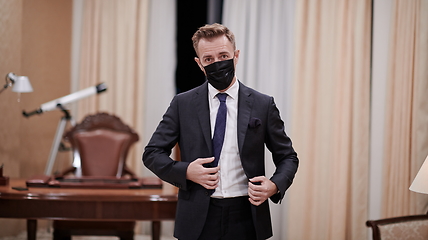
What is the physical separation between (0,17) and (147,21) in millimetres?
1405

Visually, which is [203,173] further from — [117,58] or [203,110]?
[117,58]

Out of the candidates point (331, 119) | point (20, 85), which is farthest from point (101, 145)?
point (331, 119)

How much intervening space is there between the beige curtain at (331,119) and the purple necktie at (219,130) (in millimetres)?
2207

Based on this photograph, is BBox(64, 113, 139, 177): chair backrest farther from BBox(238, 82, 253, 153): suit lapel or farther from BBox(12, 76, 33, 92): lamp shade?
BBox(238, 82, 253, 153): suit lapel

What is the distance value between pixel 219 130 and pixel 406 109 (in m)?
2.23

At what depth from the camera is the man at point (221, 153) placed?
1556 millimetres

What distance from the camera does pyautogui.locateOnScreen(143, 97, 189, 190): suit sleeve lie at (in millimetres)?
1541

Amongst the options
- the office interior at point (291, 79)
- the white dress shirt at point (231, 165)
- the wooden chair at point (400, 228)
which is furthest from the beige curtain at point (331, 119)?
the white dress shirt at point (231, 165)

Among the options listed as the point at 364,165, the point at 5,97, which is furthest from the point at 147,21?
the point at 364,165

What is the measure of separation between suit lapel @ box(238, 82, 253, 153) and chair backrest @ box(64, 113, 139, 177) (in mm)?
2205

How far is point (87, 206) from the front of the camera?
267 cm

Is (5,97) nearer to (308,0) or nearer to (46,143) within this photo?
(46,143)

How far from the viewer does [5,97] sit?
4.04m

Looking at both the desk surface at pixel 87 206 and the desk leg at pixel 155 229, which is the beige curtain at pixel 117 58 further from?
the desk surface at pixel 87 206
